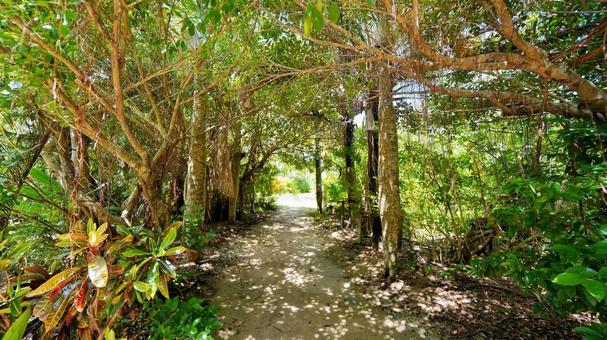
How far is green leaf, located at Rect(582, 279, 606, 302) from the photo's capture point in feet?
3.42

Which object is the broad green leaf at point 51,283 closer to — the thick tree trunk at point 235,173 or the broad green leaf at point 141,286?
the broad green leaf at point 141,286

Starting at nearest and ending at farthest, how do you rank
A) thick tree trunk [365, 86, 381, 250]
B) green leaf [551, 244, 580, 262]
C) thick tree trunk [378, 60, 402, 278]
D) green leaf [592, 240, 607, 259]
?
1. green leaf [592, 240, 607, 259]
2. green leaf [551, 244, 580, 262]
3. thick tree trunk [378, 60, 402, 278]
4. thick tree trunk [365, 86, 381, 250]

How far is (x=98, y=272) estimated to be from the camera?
1551mm

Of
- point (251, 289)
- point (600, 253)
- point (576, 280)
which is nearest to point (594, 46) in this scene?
point (600, 253)

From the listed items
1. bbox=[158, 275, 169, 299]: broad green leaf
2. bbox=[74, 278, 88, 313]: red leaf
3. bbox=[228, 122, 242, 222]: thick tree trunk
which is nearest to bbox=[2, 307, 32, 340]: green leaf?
bbox=[74, 278, 88, 313]: red leaf

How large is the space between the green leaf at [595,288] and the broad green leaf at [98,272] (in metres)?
2.32

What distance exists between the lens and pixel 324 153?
9211 mm

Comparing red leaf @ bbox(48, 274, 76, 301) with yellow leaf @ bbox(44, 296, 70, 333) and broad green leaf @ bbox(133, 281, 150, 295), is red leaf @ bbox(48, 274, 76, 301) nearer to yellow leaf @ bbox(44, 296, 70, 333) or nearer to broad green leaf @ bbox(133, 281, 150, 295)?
yellow leaf @ bbox(44, 296, 70, 333)


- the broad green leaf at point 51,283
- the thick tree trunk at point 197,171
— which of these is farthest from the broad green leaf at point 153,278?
the thick tree trunk at point 197,171

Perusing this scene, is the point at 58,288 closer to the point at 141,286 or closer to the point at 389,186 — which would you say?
the point at 141,286

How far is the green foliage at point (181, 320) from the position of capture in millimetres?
2387

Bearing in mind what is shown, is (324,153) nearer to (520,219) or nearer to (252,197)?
(252,197)

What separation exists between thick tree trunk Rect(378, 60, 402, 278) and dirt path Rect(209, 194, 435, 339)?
0.66m

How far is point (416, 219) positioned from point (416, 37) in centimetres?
314
